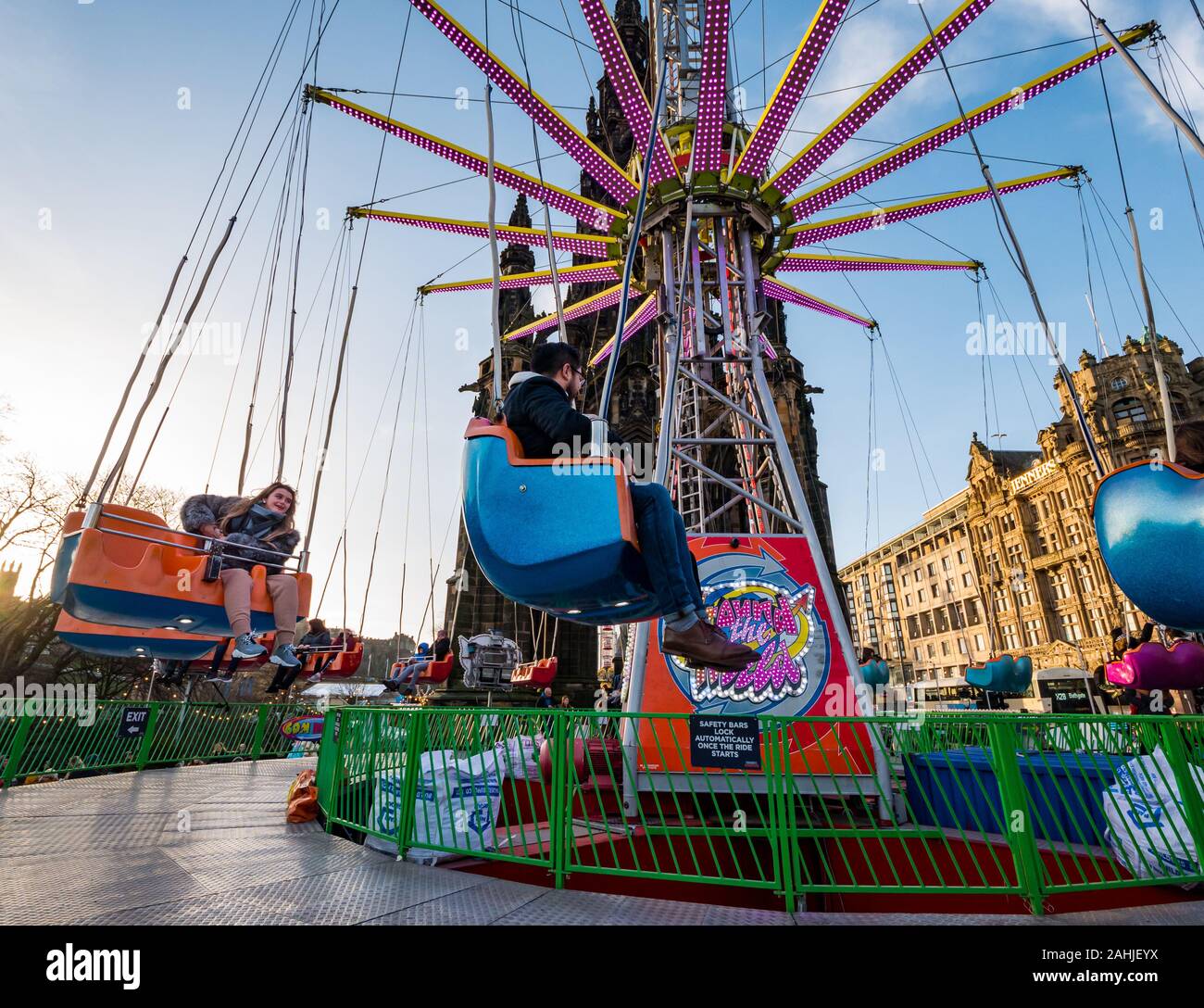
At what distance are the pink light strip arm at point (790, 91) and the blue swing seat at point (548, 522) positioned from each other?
19.2 ft

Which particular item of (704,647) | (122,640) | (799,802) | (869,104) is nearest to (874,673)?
(799,802)

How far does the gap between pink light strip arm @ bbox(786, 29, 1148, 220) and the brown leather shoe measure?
6.77 metres

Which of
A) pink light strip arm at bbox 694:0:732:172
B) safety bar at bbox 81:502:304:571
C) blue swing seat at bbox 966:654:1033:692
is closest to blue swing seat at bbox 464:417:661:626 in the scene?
safety bar at bbox 81:502:304:571

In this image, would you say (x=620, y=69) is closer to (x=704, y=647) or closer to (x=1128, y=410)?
(x=704, y=647)

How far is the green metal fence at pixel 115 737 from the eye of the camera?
8516 millimetres

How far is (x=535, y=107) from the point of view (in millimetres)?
6680

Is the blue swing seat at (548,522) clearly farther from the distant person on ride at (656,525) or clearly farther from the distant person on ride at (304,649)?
the distant person on ride at (304,649)

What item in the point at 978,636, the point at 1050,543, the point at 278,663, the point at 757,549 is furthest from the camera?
the point at 978,636

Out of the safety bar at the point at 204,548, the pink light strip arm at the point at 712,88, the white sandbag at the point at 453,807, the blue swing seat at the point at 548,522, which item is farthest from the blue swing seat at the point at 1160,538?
the safety bar at the point at 204,548

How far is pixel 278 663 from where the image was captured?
6.36 meters

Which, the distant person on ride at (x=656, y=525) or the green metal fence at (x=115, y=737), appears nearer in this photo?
the distant person on ride at (x=656, y=525)
